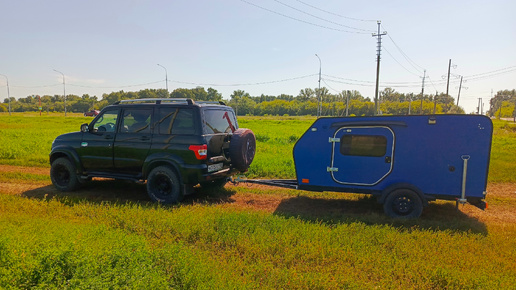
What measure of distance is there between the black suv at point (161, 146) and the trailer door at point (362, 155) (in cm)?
222

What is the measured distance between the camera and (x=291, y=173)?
10.4 meters

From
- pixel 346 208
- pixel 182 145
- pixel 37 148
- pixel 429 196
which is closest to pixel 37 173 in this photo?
pixel 37 148

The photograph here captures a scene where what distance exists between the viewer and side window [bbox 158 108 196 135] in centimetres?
718

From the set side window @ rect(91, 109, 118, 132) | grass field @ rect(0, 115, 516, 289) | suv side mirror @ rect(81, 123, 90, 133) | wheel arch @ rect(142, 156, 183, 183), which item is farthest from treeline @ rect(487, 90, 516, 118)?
suv side mirror @ rect(81, 123, 90, 133)

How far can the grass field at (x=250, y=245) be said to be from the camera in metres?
3.78

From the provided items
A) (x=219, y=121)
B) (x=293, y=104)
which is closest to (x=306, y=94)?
(x=293, y=104)

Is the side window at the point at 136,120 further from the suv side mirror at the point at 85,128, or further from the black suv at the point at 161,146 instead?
the suv side mirror at the point at 85,128

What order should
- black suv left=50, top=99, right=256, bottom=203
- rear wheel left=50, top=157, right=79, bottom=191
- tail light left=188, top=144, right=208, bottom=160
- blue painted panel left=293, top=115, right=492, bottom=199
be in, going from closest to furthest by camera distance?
1. blue painted panel left=293, top=115, right=492, bottom=199
2. tail light left=188, top=144, right=208, bottom=160
3. black suv left=50, top=99, right=256, bottom=203
4. rear wheel left=50, top=157, right=79, bottom=191

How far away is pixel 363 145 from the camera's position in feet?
21.9

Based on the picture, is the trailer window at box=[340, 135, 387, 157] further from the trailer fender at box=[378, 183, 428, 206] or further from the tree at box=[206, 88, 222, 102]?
the tree at box=[206, 88, 222, 102]

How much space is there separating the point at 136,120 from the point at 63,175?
2.91 metres

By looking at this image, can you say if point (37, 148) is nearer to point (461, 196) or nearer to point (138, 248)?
point (138, 248)

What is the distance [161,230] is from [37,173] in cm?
790

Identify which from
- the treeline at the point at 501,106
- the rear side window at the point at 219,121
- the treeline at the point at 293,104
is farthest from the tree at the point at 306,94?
the rear side window at the point at 219,121
